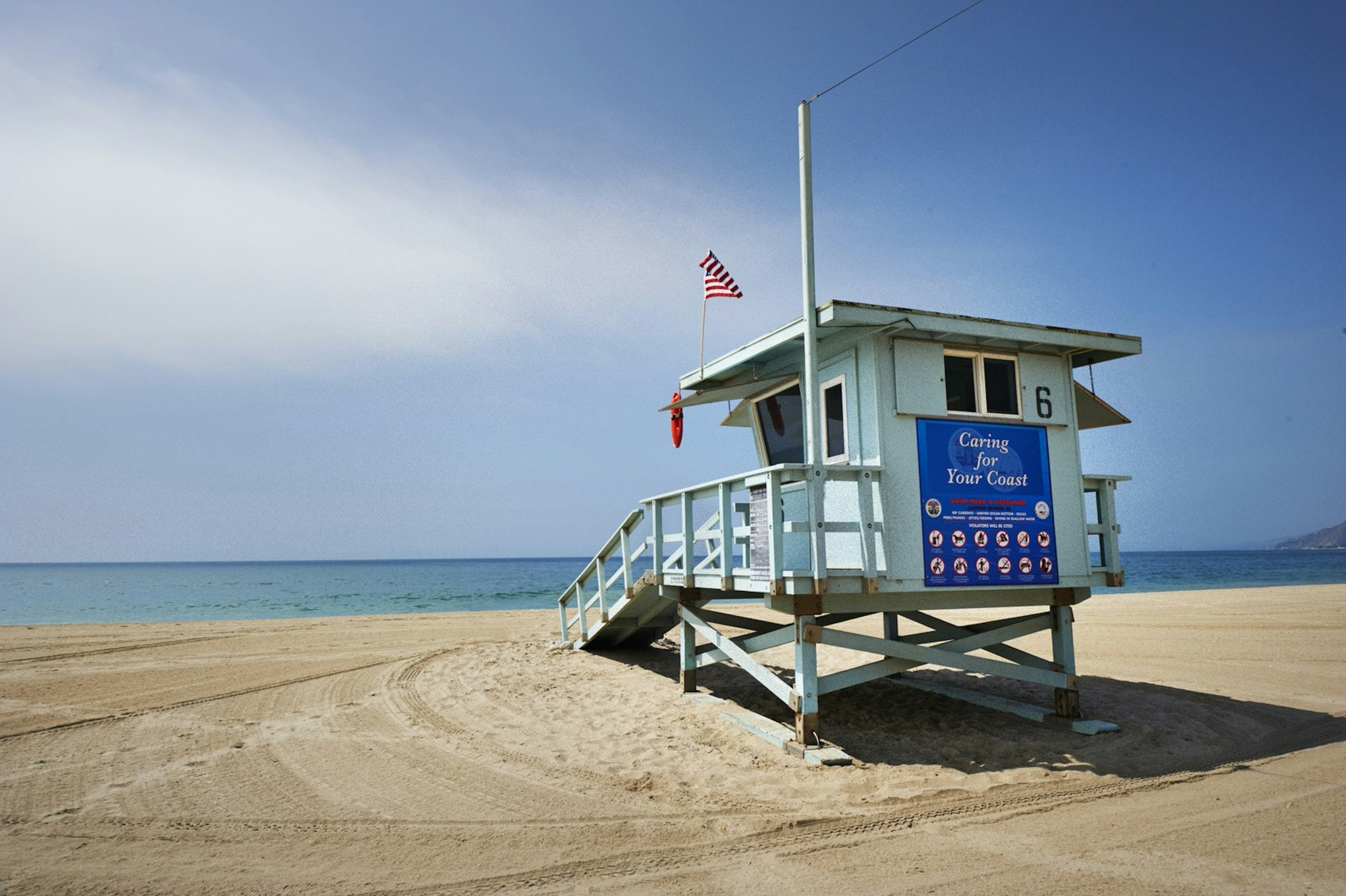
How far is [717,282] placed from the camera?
10.4 m

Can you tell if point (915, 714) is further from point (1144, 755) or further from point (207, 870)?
point (207, 870)

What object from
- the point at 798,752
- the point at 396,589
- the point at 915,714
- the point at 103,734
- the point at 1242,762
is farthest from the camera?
the point at 396,589

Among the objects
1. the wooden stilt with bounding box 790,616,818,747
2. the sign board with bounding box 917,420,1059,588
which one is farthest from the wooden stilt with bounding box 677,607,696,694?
the sign board with bounding box 917,420,1059,588

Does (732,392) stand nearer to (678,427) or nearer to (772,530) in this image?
(678,427)

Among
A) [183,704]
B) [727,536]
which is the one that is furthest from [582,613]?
[727,536]

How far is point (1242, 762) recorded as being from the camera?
7.05 meters

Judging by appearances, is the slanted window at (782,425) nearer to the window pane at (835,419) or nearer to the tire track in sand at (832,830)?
the window pane at (835,419)

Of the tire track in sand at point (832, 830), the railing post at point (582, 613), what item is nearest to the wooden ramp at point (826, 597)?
the tire track in sand at point (832, 830)

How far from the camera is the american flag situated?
33.7 ft

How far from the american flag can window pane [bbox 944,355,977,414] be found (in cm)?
304

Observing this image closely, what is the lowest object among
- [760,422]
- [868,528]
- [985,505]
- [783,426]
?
[868,528]

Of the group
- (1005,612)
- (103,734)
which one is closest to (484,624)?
(103,734)

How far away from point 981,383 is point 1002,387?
307mm

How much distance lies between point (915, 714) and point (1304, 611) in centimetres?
1765
